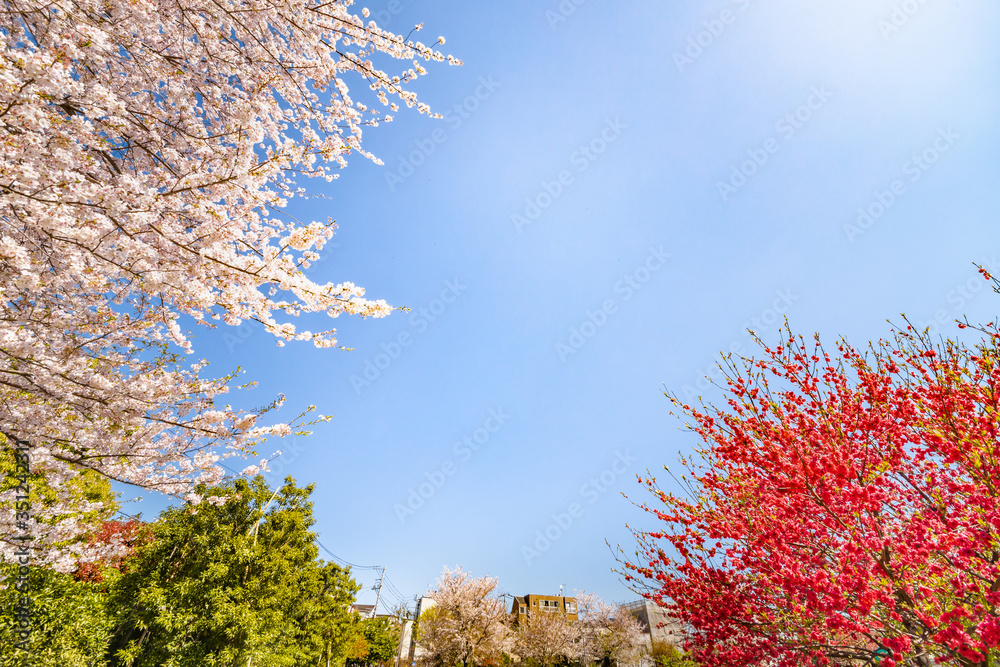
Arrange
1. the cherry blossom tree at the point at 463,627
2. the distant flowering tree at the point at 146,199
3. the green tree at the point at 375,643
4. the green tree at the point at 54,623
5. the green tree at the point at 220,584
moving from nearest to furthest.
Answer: the distant flowering tree at the point at 146,199 < the green tree at the point at 54,623 < the green tree at the point at 220,584 < the cherry blossom tree at the point at 463,627 < the green tree at the point at 375,643

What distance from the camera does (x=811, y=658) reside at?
5.42 meters

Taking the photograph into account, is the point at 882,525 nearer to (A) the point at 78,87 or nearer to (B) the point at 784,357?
(B) the point at 784,357

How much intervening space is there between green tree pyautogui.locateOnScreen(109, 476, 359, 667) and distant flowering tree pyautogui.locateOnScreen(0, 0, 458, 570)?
5.99 meters

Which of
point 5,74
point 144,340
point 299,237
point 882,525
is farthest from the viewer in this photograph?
point 882,525

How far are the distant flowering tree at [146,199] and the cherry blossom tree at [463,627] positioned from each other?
21141mm

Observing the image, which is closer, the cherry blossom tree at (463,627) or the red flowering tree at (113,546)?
the red flowering tree at (113,546)

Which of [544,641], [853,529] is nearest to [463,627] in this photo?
[544,641]

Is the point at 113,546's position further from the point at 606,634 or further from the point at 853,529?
the point at 606,634

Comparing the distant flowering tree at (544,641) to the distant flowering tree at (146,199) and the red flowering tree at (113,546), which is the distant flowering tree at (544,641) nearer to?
the red flowering tree at (113,546)

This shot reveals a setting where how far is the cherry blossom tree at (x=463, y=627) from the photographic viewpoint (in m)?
20.5

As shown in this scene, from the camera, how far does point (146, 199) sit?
A: 2.95 meters

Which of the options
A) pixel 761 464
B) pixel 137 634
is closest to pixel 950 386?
pixel 761 464

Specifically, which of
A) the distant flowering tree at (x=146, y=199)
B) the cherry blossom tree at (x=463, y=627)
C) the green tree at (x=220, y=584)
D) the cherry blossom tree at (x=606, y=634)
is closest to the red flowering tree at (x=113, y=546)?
the green tree at (x=220, y=584)

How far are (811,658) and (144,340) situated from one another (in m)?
9.94
